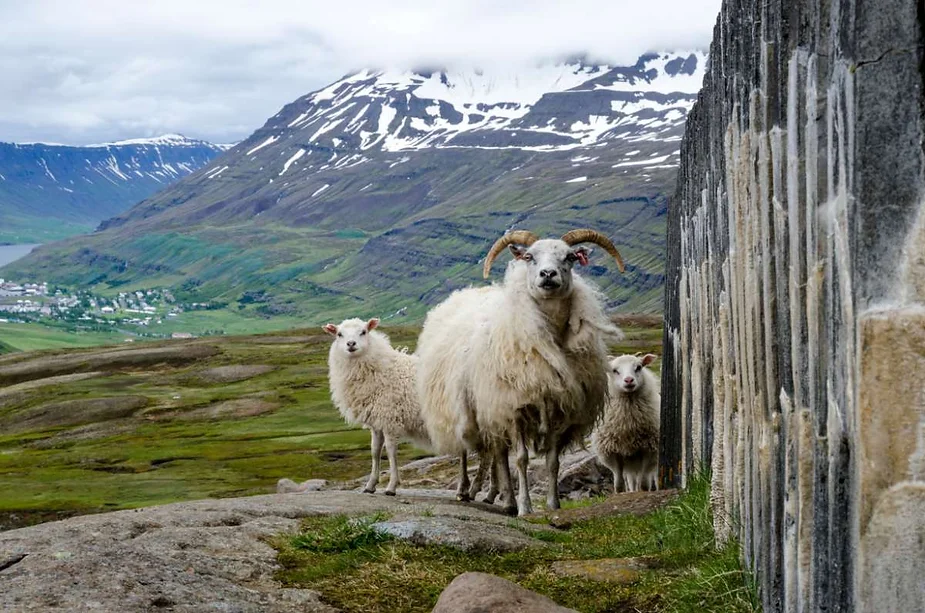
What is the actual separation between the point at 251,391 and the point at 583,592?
267ft

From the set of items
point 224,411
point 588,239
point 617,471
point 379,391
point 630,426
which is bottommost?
point 224,411

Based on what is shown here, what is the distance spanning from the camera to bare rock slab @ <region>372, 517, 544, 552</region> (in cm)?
816

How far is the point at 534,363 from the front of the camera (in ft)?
44.8

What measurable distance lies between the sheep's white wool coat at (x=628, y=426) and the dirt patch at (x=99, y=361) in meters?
96.4

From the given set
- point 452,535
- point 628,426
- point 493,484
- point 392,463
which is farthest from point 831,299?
point 392,463

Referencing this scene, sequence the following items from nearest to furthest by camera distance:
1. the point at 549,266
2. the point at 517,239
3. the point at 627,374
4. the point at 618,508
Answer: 1. the point at 618,508
2. the point at 549,266
3. the point at 517,239
4. the point at 627,374

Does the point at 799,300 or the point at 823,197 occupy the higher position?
the point at 823,197

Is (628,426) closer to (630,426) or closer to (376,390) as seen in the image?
(630,426)

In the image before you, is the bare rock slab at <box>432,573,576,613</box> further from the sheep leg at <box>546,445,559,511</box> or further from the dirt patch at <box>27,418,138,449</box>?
the dirt patch at <box>27,418,138,449</box>

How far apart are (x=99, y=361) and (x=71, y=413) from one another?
113 ft

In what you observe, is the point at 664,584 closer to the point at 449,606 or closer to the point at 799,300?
the point at 449,606

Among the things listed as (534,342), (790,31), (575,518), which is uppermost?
(790,31)

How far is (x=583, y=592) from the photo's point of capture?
22.3ft

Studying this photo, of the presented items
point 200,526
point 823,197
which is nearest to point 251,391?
point 200,526
